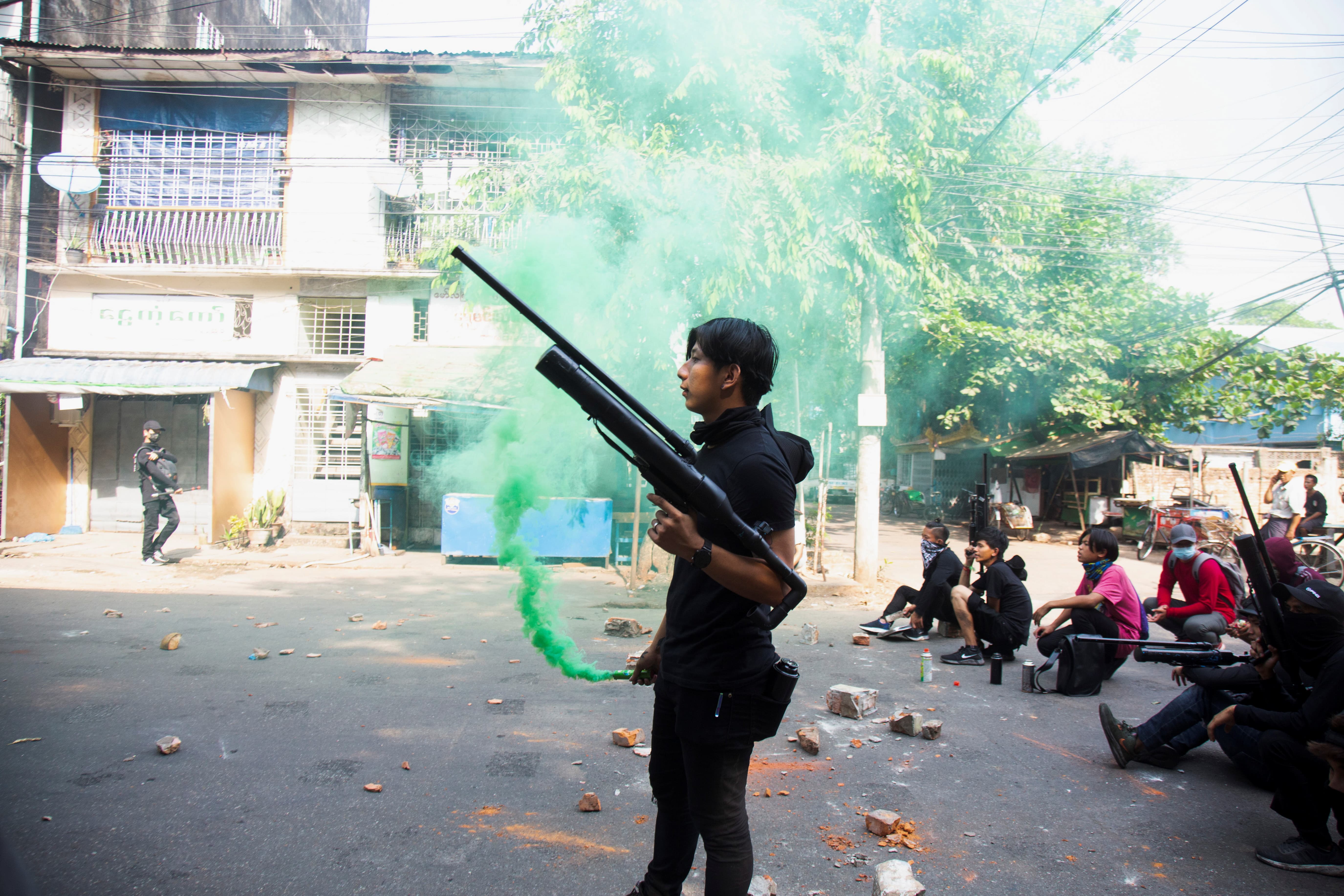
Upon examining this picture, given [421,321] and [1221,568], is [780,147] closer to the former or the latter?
[1221,568]

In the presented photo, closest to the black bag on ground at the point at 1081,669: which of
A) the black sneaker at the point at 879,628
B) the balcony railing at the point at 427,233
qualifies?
the black sneaker at the point at 879,628

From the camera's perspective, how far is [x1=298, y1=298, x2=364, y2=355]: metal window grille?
13109mm

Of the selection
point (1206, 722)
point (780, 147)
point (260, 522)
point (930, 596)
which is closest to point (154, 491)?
point (260, 522)

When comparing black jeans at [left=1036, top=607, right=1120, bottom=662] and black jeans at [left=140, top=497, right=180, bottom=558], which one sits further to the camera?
black jeans at [left=140, top=497, right=180, bottom=558]

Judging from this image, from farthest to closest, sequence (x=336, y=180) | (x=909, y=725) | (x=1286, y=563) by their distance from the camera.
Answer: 1. (x=336, y=180)
2. (x=1286, y=563)
3. (x=909, y=725)

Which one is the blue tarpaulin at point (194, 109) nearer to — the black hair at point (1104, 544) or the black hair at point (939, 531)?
the black hair at point (939, 531)

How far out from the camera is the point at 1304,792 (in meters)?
3.12

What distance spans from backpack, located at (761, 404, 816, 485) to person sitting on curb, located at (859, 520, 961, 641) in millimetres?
4860

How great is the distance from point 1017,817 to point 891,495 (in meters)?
21.4

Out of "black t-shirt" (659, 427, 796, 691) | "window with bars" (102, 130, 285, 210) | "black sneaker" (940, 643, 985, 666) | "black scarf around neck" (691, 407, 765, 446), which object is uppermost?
"window with bars" (102, 130, 285, 210)

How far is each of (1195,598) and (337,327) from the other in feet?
42.1

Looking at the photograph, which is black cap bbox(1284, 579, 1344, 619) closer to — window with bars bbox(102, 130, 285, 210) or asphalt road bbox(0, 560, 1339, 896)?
asphalt road bbox(0, 560, 1339, 896)

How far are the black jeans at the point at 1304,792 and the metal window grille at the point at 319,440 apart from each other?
12630 mm

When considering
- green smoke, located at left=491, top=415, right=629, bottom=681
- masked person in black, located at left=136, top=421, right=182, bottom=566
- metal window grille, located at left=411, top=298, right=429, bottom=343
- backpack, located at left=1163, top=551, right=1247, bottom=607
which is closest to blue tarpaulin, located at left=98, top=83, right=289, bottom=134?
metal window grille, located at left=411, top=298, right=429, bottom=343
